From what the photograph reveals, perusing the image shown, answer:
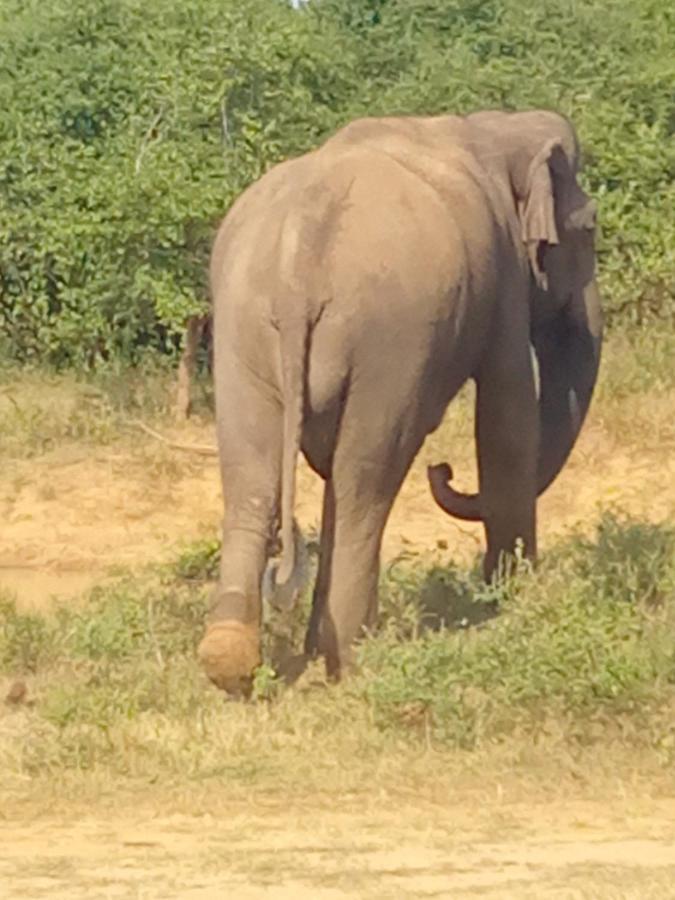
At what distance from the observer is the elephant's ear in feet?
28.2

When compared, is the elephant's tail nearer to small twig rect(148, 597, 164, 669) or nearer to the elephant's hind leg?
the elephant's hind leg

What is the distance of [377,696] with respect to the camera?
279 inches

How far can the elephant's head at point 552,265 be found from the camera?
28.5ft

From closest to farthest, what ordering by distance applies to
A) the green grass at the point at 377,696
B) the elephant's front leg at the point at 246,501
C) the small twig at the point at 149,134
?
the green grass at the point at 377,696 < the elephant's front leg at the point at 246,501 < the small twig at the point at 149,134

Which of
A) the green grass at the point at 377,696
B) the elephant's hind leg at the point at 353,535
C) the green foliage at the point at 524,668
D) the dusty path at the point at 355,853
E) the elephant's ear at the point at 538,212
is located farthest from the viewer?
the elephant's ear at the point at 538,212

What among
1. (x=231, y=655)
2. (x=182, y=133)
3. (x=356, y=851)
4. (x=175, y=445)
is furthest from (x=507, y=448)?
(x=182, y=133)

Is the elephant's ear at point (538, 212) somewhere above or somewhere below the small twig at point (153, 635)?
above

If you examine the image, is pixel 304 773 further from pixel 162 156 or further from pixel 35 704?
pixel 162 156

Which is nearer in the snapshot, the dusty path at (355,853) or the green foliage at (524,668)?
the dusty path at (355,853)

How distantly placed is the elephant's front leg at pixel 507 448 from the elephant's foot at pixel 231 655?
147cm

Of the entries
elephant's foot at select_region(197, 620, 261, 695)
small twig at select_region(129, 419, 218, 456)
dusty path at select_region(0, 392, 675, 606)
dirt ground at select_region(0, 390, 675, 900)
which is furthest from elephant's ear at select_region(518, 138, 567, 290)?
small twig at select_region(129, 419, 218, 456)

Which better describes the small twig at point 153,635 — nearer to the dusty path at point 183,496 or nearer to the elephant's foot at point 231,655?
the elephant's foot at point 231,655

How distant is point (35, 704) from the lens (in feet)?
25.2

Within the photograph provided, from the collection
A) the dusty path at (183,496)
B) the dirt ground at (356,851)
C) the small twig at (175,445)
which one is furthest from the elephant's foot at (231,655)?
the small twig at (175,445)
